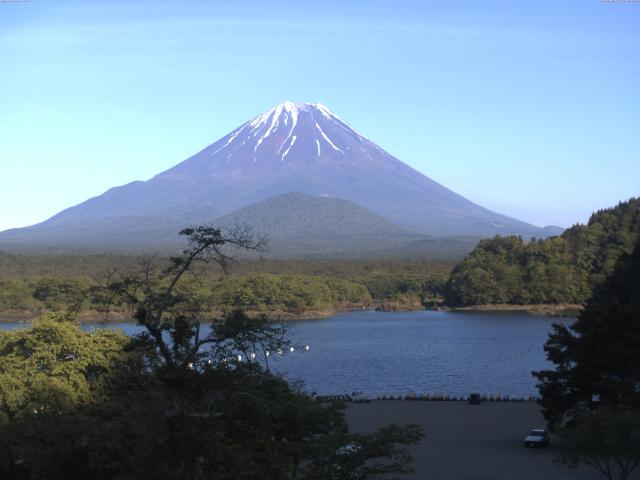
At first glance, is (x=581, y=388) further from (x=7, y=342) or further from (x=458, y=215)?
(x=458, y=215)

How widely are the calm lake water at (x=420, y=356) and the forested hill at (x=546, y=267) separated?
21.9 feet

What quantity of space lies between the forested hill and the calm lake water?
6.67 metres

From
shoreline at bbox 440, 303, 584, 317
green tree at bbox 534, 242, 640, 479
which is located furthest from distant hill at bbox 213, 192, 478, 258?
green tree at bbox 534, 242, 640, 479

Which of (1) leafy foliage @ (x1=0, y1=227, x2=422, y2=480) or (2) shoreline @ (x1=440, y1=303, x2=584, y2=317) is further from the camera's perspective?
(2) shoreline @ (x1=440, y1=303, x2=584, y2=317)

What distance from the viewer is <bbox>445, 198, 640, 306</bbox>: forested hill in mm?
54344

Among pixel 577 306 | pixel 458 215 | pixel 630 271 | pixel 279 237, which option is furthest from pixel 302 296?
pixel 458 215

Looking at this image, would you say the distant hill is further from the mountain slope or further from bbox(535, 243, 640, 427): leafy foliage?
bbox(535, 243, 640, 427): leafy foliage

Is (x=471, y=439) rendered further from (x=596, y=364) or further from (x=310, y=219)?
(x=310, y=219)

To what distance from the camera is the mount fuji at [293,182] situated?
144 m

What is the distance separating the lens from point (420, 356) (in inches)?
1226

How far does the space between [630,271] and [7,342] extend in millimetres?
16264


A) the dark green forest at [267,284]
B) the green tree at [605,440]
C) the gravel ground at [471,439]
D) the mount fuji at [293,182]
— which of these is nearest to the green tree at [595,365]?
the gravel ground at [471,439]

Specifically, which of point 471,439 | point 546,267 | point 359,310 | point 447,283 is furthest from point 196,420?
point 447,283

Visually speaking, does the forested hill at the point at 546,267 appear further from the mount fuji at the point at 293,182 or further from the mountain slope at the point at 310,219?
the mount fuji at the point at 293,182
